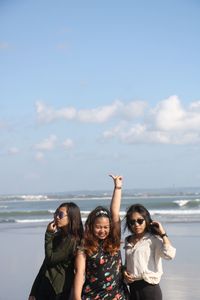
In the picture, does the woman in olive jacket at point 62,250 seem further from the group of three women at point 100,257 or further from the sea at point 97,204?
the sea at point 97,204

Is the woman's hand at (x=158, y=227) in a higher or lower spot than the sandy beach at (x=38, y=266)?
higher

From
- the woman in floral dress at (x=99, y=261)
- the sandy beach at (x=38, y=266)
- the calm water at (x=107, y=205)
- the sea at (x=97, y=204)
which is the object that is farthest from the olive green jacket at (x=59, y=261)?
the calm water at (x=107, y=205)

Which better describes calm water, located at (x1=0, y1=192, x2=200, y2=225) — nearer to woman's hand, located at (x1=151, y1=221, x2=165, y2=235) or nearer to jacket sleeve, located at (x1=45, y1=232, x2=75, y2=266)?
woman's hand, located at (x1=151, y1=221, x2=165, y2=235)

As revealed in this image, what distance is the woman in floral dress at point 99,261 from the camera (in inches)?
135

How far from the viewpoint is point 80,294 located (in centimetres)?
342

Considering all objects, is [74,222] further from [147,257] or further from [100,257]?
[147,257]

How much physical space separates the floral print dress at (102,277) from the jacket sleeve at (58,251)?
0.21 meters

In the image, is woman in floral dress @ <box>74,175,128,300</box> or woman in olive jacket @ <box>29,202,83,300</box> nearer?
woman in floral dress @ <box>74,175,128,300</box>

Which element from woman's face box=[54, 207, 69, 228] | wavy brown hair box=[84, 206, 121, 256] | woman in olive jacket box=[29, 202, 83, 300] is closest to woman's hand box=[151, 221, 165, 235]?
wavy brown hair box=[84, 206, 121, 256]

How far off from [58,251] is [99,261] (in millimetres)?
351

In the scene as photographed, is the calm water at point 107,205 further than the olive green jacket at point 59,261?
Yes

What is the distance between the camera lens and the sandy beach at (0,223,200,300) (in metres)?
7.05

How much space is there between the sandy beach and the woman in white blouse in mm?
3020

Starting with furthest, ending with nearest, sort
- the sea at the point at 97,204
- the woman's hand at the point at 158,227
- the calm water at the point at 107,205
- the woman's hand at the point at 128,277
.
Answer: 1. the calm water at the point at 107,205
2. the sea at the point at 97,204
3. the woman's hand at the point at 158,227
4. the woman's hand at the point at 128,277
